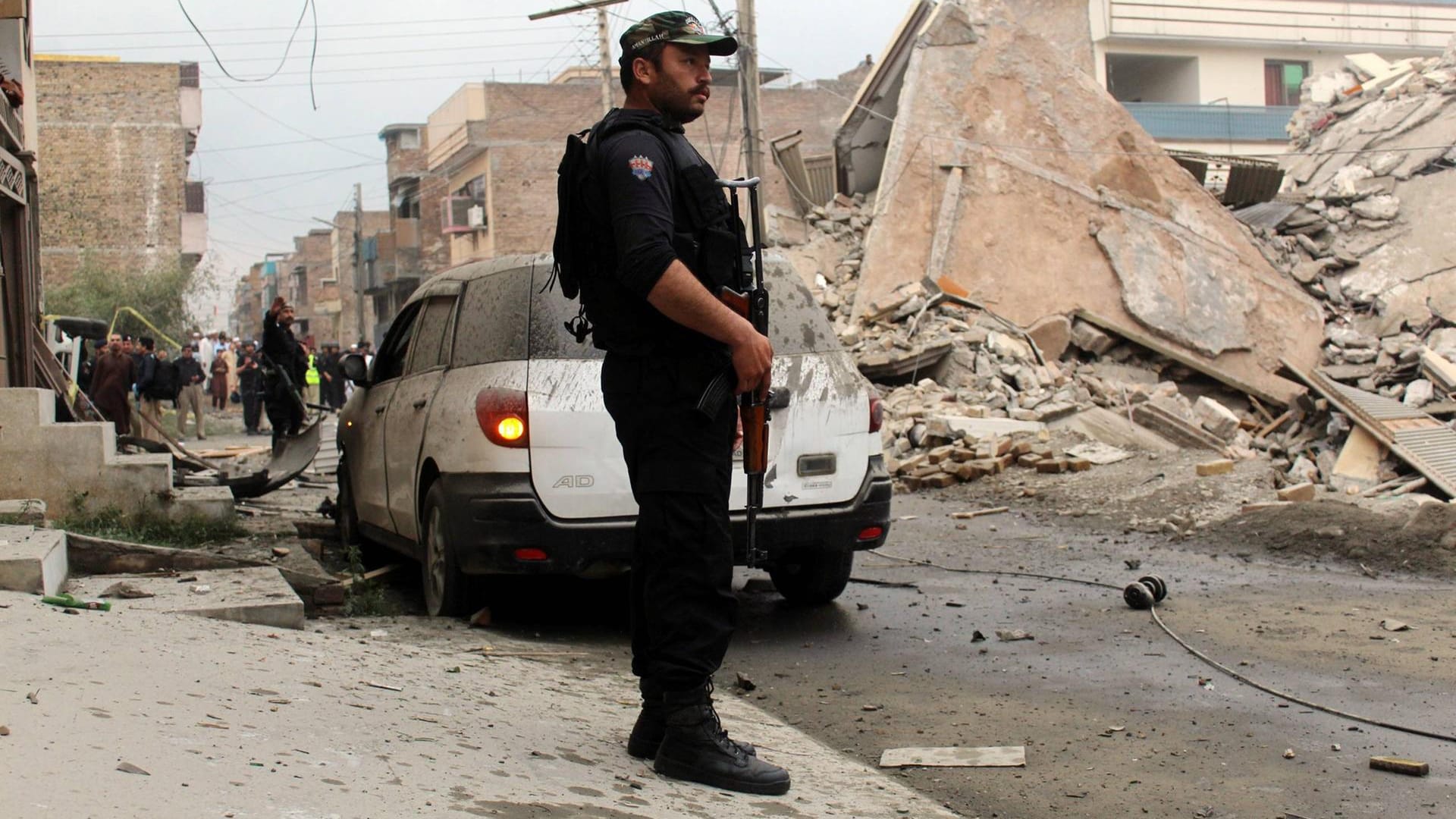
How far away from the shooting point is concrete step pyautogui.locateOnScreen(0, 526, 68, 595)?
5152 millimetres

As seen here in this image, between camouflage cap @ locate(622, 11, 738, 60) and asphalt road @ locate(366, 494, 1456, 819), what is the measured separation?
2049 millimetres

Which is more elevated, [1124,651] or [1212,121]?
[1212,121]

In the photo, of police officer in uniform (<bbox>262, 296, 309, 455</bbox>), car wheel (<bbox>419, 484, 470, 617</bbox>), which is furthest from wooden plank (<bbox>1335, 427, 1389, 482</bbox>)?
police officer in uniform (<bbox>262, 296, 309, 455</bbox>)

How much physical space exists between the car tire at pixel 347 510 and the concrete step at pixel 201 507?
0.69m

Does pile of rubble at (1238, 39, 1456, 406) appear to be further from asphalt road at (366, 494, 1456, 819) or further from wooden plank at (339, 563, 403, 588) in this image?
wooden plank at (339, 563, 403, 588)

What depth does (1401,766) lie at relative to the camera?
3.90 meters

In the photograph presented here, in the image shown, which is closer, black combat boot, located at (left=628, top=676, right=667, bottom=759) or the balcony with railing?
black combat boot, located at (left=628, top=676, right=667, bottom=759)

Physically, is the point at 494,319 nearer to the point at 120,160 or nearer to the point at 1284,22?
the point at 1284,22

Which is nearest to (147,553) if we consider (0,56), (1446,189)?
(0,56)

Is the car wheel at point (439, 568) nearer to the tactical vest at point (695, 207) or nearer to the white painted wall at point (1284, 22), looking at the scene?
the tactical vest at point (695, 207)

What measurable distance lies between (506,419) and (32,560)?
6.16 ft

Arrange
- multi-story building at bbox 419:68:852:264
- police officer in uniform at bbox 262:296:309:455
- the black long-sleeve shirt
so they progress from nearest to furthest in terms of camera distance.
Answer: police officer in uniform at bbox 262:296:309:455
the black long-sleeve shirt
multi-story building at bbox 419:68:852:264

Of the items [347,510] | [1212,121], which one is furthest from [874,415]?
[1212,121]

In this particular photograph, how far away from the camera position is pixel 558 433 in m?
5.94
